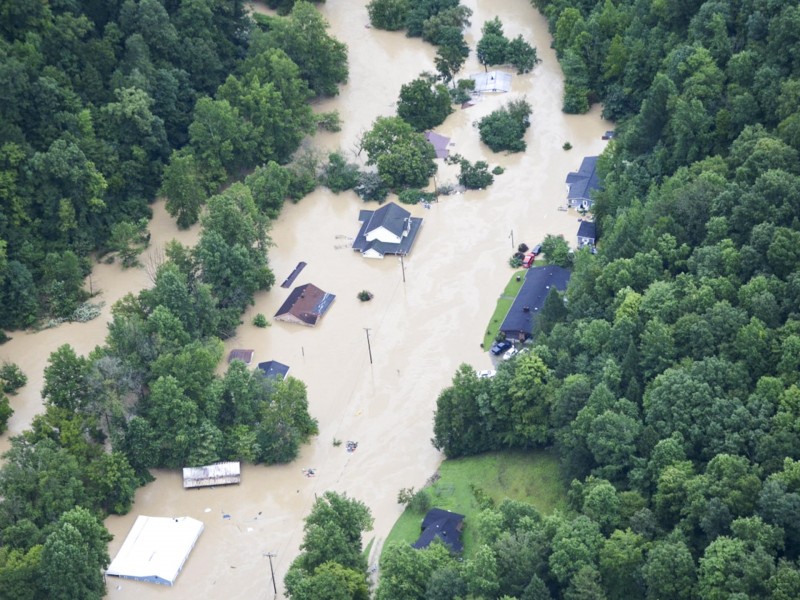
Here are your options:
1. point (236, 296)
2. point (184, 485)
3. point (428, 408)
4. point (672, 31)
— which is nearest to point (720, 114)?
point (672, 31)

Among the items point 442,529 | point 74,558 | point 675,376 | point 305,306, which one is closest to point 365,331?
point 305,306

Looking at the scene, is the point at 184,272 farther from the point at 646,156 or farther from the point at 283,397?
the point at 646,156

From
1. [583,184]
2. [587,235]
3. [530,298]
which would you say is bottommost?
[530,298]

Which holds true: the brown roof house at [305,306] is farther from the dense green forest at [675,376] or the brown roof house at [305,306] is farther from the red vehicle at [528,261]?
the dense green forest at [675,376]

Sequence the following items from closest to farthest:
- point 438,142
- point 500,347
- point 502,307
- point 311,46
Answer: point 500,347, point 502,307, point 438,142, point 311,46

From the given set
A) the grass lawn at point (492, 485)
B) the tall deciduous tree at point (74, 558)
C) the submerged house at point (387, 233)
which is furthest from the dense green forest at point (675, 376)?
the tall deciduous tree at point (74, 558)

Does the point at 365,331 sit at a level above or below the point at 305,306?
above

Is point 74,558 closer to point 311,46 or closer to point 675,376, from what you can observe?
point 675,376
